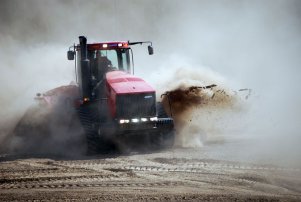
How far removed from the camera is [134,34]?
3594 cm

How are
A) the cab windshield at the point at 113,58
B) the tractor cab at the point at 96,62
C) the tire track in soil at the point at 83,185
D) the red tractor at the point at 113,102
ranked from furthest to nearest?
the cab windshield at the point at 113,58 → the tractor cab at the point at 96,62 → the red tractor at the point at 113,102 → the tire track in soil at the point at 83,185

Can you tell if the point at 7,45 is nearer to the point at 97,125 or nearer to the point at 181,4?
the point at 181,4

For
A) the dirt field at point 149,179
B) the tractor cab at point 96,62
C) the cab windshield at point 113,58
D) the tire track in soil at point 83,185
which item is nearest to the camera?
the dirt field at point 149,179

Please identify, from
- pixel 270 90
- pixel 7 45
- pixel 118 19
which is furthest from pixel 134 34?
pixel 270 90

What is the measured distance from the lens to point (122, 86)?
48.2 ft

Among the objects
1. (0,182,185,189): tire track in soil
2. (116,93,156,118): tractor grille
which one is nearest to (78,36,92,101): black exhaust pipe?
(116,93,156,118): tractor grille

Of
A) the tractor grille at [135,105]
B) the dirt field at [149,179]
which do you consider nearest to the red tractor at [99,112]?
the tractor grille at [135,105]

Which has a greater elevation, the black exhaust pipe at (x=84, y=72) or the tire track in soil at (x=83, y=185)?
the black exhaust pipe at (x=84, y=72)

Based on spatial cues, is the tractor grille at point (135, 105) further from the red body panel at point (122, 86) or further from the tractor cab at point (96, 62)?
the tractor cab at point (96, 62)

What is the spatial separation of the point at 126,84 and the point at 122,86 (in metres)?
0.17

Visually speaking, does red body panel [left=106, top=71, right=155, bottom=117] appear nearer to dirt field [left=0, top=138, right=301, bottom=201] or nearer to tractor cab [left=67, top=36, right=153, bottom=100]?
tractor cab [left=67, top=36, right=153, bottom=100]

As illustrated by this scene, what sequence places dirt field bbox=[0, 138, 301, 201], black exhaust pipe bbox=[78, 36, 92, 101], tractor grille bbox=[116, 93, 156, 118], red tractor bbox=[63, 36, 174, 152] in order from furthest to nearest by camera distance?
black exhaust pipe bbox=[78, 36, 92, 101] < tractor grille bbox=[116, 93, 156, 118] < red tractor bbox=[63, 36, 174, 152] < dirt field bbox=[0, 138, 301, 201]

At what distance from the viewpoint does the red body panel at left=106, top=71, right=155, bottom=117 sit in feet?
47.6

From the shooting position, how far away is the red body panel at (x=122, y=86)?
14.5 metres
